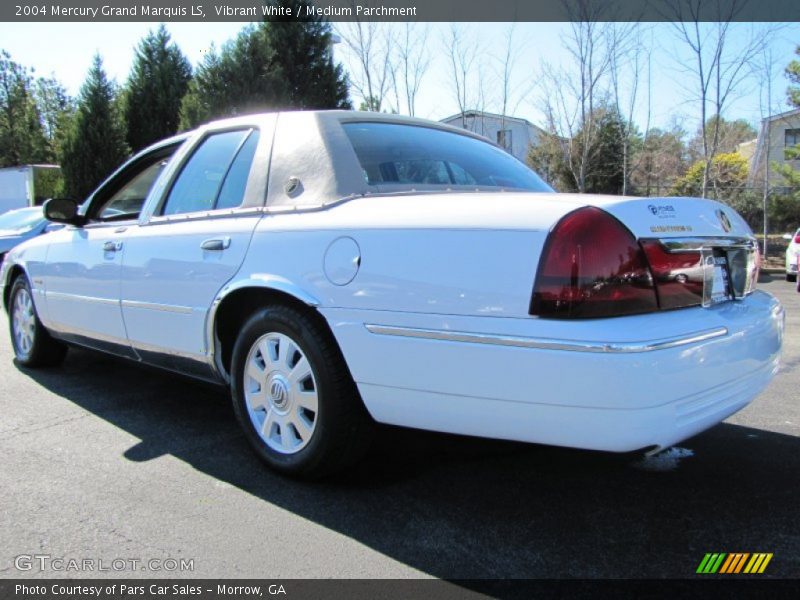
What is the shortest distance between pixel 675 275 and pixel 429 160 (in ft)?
4.59

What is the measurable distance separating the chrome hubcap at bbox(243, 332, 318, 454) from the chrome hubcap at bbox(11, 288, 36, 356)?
115 inches

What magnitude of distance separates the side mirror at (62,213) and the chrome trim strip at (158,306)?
1118 mm

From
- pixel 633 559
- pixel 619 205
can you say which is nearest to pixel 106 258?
pixel 619 205

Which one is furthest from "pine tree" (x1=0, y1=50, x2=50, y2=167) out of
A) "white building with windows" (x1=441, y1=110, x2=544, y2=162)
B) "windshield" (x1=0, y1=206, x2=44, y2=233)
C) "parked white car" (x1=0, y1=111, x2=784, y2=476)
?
"parked white car" (x1=0, y1=111, x2=784, y2=476)

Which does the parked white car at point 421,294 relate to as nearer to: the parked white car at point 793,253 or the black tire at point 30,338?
the black tire at point 30,338

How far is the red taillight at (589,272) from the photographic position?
83.2 inches

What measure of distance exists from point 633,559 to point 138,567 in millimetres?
1743

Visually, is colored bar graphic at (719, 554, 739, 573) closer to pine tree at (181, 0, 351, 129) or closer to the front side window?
the front side window

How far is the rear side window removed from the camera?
331 cm

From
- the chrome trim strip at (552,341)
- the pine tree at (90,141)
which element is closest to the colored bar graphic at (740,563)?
the chrome trim strip at (552,341)

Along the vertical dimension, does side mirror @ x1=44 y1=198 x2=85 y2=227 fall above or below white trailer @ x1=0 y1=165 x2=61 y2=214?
below

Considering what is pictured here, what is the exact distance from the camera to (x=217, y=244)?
312 centimetres

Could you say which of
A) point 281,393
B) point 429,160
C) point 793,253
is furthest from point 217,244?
point 793,253

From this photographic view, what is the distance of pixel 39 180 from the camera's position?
2189 cm
